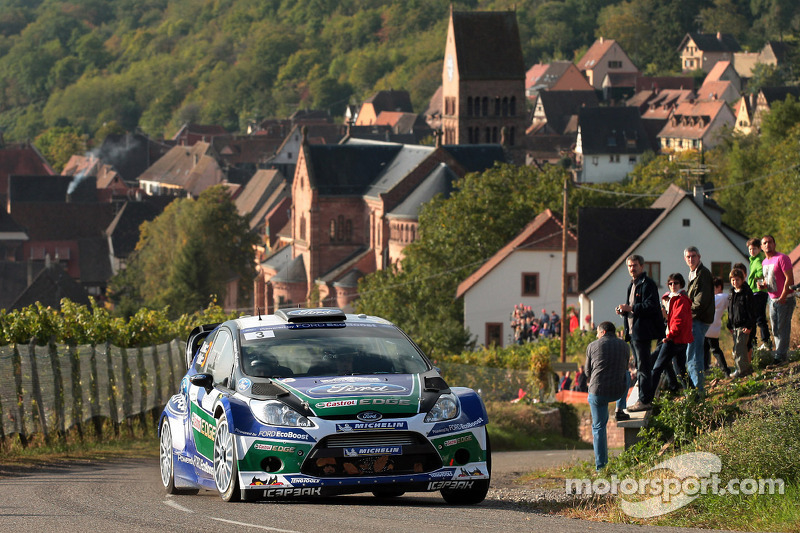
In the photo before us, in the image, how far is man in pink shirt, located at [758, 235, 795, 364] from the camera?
17188 mm

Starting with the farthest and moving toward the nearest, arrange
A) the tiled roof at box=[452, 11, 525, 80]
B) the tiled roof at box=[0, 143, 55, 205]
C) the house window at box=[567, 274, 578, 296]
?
the tiled roof at box=[0, 143, 55, 205]
the tiled roof at box=[452, 11, 525, 80]
the house window at box=[567, 274, 578, 296]

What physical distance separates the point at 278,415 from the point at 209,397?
122cm

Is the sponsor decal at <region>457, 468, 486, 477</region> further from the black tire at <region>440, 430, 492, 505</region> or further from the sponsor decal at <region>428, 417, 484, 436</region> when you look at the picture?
the sponsor decal at <region>428, 417, 484, 436</region>

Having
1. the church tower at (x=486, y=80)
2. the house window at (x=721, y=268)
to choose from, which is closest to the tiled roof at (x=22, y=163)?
the church tower at (x=486, y=80)

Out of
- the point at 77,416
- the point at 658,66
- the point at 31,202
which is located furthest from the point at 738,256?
the point at 658,66

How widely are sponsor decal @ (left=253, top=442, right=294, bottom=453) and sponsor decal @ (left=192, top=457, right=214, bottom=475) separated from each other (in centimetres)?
101

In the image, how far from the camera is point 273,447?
1057 centimetres

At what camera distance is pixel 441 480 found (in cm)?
1077

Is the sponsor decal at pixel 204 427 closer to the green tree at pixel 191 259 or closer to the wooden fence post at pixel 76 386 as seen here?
the wooden fence post at pixel 76 386

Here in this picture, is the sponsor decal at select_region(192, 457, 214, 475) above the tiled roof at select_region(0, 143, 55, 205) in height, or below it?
below

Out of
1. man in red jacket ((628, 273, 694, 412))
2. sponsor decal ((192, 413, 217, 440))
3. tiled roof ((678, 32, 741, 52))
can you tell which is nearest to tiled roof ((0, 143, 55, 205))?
tiled roof ((678, 32, 741, 52))

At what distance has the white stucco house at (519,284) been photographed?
59.2 metres

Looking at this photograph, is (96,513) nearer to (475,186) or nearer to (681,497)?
(681,497)

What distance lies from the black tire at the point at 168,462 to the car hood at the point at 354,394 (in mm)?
2214
